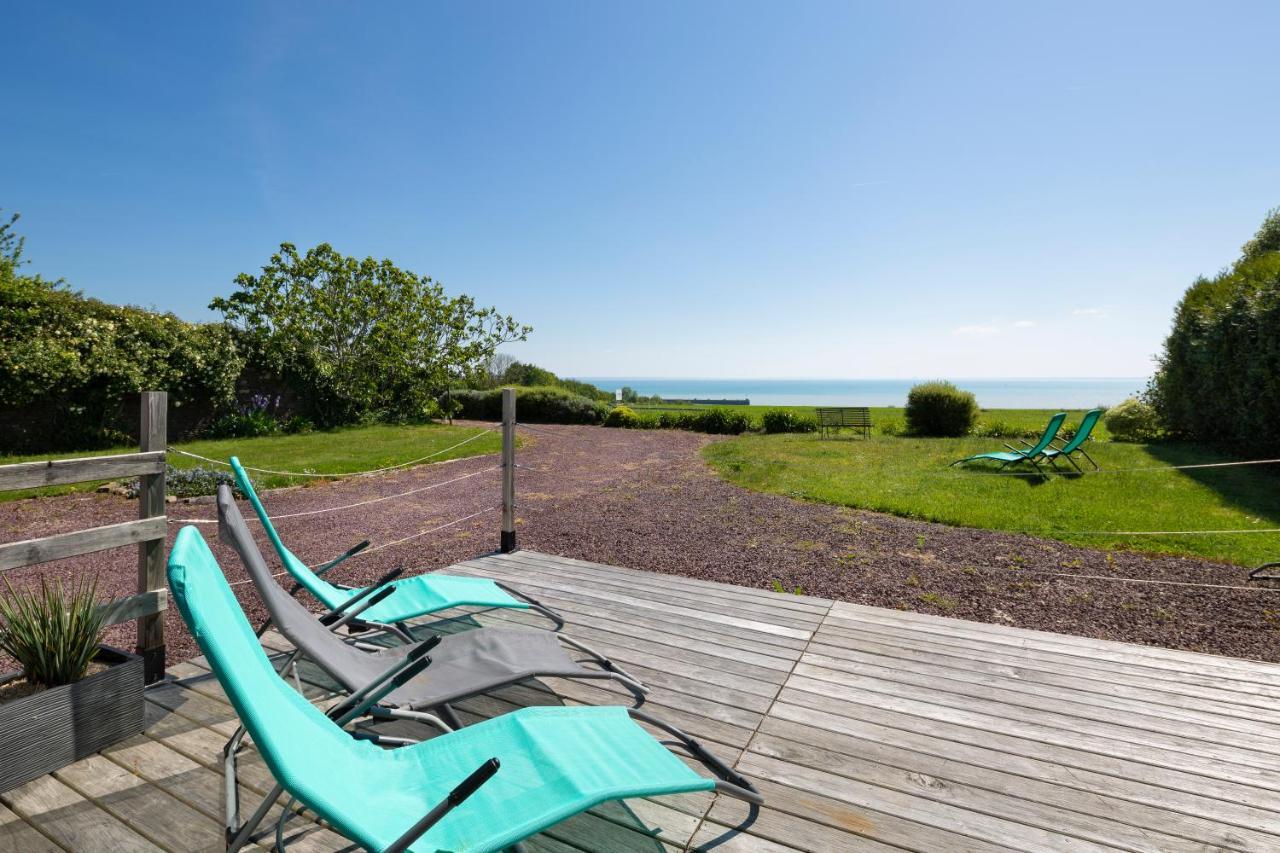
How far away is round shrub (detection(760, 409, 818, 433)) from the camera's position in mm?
18391

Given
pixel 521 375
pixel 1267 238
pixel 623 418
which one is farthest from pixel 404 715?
pixel 521 375

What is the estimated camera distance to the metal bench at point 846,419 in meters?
17.1

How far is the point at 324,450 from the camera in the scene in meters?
12.3

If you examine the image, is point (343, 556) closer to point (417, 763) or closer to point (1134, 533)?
point (417, 763)

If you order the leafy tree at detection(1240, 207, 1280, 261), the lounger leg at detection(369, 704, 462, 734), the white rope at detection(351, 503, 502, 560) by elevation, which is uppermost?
the leafy tree at detection(1240, 207, 1280, 261)

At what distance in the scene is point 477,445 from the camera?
1384 centimetres

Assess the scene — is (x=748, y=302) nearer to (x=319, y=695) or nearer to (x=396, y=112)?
(x=396, y=112)

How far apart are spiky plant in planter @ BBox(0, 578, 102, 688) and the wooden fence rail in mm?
153

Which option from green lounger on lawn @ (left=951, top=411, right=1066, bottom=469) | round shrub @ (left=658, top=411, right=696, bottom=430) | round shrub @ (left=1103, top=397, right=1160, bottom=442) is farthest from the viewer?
round shrub @ (left=658, top=411, right=696, bottom=430)

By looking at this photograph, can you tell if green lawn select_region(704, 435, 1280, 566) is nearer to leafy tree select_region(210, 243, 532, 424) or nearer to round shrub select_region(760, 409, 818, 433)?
round shrub select_region(760, 409, 818, 433)

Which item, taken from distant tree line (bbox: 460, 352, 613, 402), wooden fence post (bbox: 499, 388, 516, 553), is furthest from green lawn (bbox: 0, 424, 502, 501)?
distant tree line (bbox: 460, 352, 613, 402)

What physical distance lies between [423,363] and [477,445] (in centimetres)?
808

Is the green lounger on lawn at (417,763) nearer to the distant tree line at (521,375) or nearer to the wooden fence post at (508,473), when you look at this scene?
the wooden fence post at (508,473)

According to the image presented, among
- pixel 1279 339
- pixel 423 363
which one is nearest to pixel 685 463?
pixel 1279 339
